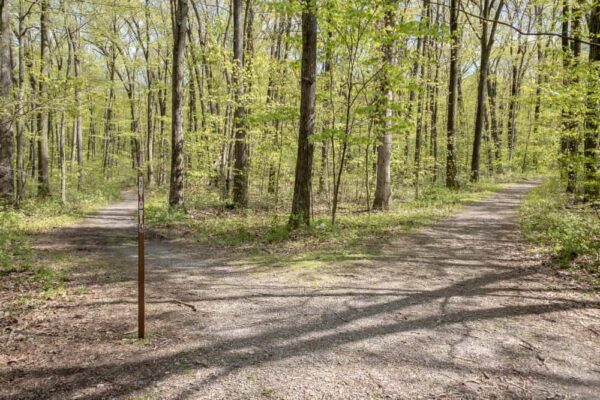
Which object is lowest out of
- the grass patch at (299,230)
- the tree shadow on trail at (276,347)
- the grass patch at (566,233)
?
the tree shadow on trail at (276,347)

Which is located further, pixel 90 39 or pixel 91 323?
pixel 90 39

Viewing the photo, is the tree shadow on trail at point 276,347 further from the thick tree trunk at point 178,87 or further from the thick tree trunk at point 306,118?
the thick tree trunk at point 178,87

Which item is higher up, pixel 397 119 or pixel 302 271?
pixel 397 119

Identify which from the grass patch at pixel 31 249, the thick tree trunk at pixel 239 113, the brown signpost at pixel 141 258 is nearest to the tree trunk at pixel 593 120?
the brown signpost at pixel 141 258

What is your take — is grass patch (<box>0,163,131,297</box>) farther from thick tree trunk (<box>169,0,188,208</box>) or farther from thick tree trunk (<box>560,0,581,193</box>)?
thick tree trunk (<box>560,0,581,193</box>)

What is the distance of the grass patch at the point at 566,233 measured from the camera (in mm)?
6699

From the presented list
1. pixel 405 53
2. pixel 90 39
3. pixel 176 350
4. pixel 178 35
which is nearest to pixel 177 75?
pixel 178 35

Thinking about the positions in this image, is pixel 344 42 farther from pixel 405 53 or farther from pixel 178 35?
pixel 178 35

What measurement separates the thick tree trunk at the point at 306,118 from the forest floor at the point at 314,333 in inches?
101

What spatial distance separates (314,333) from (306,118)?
241 inches

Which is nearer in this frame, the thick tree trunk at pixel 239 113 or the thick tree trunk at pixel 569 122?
the thick tree trunk at pixel 569 122

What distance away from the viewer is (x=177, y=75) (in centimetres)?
1292

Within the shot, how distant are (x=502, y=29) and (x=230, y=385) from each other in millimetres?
30171

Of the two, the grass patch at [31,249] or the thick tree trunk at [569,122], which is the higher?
the thick tree trunk at [569,122]
